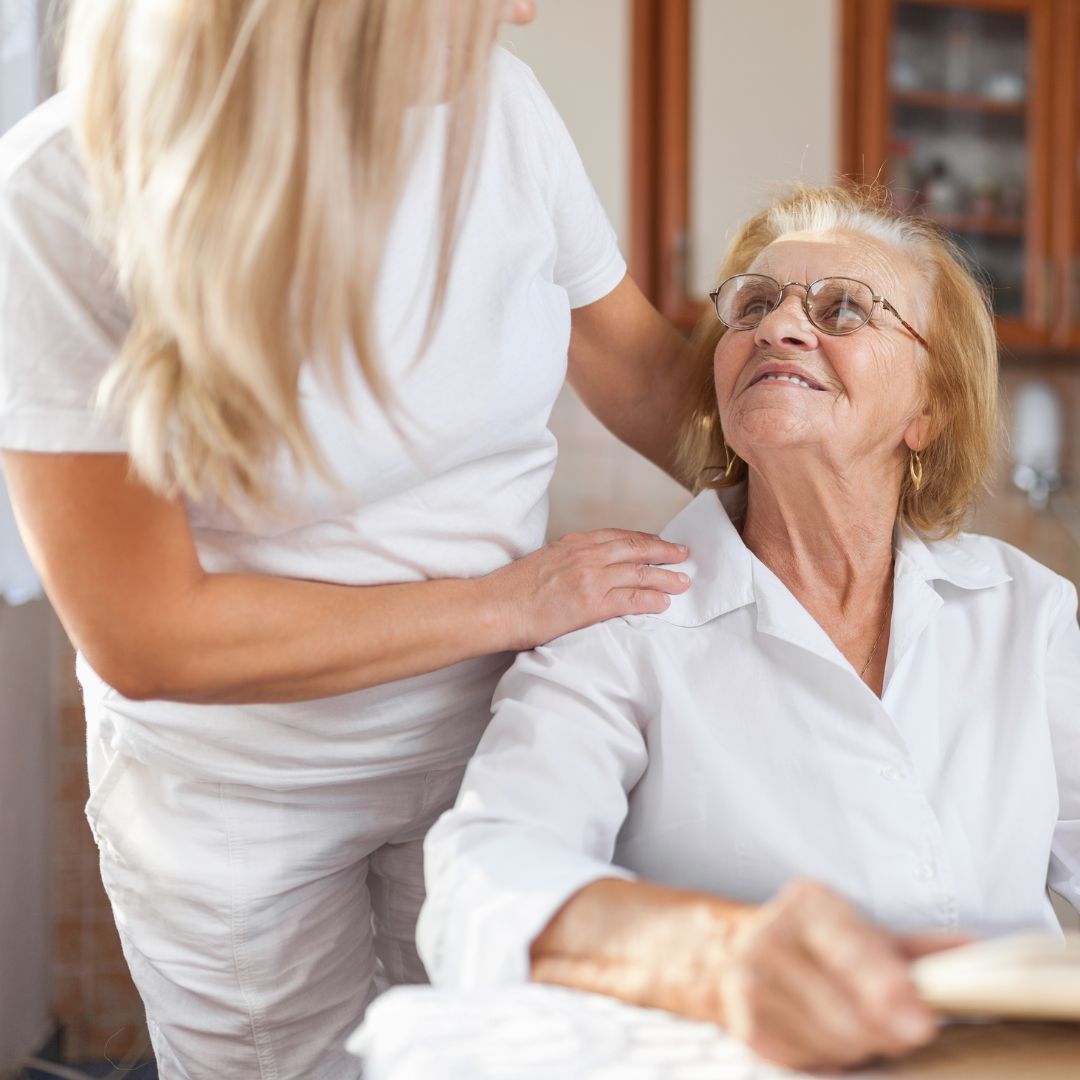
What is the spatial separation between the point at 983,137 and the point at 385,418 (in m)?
2.84

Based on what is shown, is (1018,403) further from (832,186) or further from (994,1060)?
(994,1060)

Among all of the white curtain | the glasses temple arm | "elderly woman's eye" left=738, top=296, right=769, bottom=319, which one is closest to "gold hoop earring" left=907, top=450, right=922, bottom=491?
the glasses temple arm

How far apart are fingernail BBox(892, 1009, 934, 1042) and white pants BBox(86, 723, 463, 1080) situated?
0.65 meters

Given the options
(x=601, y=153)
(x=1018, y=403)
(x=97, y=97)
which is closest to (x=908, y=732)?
(x=97, y=97)

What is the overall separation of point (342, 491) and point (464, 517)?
20 centimetres

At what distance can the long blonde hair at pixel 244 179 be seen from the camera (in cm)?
90

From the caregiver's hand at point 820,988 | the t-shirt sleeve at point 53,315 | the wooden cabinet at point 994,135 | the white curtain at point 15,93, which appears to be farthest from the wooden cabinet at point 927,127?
the caregiver's hand at point 820,988

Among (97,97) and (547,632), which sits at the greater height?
(97,97)

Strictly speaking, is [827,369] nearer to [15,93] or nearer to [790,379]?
[790,379]

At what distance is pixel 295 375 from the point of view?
38.0 inches

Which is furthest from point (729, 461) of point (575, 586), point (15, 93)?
point (15, 93)

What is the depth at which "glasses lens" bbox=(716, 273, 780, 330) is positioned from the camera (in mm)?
1430

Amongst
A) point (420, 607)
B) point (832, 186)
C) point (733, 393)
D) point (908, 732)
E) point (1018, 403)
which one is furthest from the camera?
point (1018, 403)

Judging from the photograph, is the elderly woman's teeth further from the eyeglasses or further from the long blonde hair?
the long blonde hair
